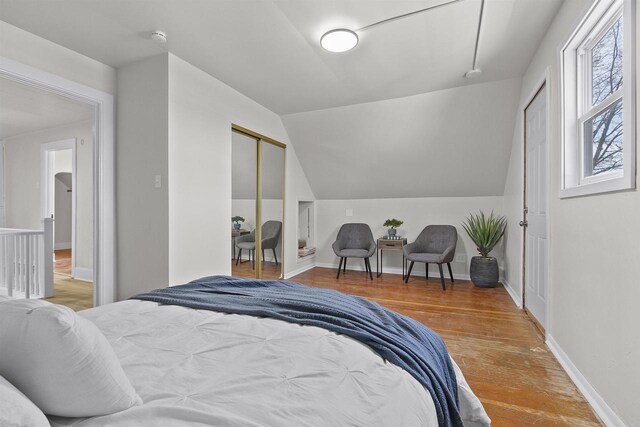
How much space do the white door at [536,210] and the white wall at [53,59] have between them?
3969 millimetres

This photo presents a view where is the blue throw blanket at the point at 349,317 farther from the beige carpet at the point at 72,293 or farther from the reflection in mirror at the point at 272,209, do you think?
the beige carpet at the point at 72,293

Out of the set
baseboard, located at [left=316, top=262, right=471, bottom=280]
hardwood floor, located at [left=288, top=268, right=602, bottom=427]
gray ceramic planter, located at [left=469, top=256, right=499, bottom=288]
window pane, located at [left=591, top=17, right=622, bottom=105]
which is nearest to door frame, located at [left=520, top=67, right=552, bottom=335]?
Result: hardwood floor, located at [left=288, top=268, right=602, bottom=427]

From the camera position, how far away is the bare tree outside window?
1684 mm

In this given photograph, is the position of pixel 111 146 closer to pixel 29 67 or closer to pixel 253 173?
pixel 29 67

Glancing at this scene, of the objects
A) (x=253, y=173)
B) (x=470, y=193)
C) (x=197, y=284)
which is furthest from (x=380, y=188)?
(x=197, y=284)

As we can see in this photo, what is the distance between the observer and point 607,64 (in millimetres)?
1815

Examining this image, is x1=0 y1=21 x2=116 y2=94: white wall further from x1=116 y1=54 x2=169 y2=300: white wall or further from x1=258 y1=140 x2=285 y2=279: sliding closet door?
x1=258 y1=140 x2=285 y2=279: sliding closet door

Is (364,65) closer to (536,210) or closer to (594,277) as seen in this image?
(536,210)

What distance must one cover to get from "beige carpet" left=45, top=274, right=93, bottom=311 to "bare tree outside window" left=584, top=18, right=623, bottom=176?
456 centimetres

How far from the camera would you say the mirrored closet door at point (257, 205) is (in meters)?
3.61

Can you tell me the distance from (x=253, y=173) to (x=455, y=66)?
2.53 metres

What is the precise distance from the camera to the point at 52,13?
217 cm

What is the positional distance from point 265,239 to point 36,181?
425cm

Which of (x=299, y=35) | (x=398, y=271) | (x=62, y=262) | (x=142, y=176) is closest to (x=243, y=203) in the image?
(x=142, y=176)
